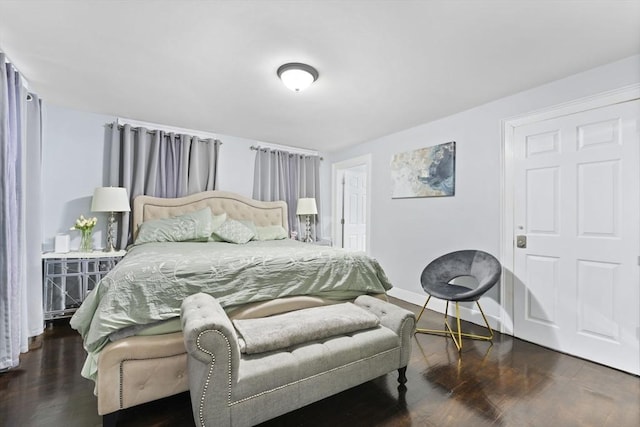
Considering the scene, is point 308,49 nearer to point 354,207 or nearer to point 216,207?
point 216,207

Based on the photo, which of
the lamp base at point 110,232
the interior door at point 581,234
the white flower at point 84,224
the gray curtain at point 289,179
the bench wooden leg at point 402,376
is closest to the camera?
the bench wooden leg at point 402,376

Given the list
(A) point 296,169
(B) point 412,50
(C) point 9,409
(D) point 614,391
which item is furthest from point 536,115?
(C) point 9,409

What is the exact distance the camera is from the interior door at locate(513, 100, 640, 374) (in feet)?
7.12

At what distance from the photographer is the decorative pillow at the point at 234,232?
11.4 feet

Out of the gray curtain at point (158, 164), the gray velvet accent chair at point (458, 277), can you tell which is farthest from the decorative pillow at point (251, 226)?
the gray velvet accent chair at point (458, 277)

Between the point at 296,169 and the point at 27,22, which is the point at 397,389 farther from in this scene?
the point at 296,169

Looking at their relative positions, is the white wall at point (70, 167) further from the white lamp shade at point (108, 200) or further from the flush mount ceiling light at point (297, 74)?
the flush mount ceiling light at point (297, 74)

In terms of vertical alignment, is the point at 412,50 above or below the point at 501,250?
above

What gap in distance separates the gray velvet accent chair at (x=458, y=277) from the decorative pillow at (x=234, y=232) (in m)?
2.15

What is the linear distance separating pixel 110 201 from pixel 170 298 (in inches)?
84.5

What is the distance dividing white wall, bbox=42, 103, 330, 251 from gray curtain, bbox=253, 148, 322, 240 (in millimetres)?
2017

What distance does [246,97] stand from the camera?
9.47 feet

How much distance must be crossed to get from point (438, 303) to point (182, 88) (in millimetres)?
3753

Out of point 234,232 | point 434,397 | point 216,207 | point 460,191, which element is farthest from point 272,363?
point 216,207
